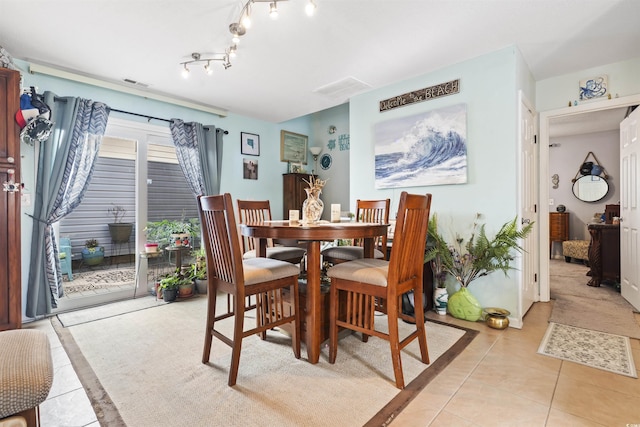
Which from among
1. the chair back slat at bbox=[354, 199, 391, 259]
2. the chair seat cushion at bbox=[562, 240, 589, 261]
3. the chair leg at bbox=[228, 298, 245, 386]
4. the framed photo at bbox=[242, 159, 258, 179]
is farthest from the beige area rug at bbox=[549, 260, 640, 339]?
the framed photo at bbox=[242, 159, 258, 179]

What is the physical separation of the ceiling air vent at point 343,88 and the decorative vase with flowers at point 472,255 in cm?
173

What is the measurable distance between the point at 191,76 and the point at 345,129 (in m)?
2.63

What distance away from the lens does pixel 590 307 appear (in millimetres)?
3082

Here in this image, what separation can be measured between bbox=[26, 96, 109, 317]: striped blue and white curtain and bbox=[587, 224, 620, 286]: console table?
19.7 ft

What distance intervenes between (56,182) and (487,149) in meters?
4.12

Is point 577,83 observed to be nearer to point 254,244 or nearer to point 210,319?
point 254,244

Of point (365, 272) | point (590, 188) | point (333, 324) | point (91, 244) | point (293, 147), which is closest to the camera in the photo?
point (365, 272)

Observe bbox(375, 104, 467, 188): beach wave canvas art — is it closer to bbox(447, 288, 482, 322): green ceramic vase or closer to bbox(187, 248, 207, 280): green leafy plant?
bbox(447, 288, 482, 322): green ceramic vase

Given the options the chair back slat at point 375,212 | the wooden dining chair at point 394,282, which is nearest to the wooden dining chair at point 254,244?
the chair back slat at point 375,212

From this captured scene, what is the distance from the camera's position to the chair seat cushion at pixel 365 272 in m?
1.77

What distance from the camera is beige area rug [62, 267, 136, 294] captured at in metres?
3.27

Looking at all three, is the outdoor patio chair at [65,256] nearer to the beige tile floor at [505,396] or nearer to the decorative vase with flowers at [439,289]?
the beige tile floor at [505,396]

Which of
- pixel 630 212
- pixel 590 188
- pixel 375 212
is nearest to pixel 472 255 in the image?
pixel 375 212

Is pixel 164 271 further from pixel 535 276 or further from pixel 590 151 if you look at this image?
pixel 590 151
